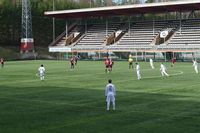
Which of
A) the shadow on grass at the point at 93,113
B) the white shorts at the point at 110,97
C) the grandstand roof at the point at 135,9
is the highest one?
the grandstand roof at the point at 135,9

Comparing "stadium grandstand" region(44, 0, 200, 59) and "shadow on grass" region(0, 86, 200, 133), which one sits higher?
"stadium grandstand" region(44, 0, 200, 59)

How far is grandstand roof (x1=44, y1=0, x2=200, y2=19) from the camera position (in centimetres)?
7741

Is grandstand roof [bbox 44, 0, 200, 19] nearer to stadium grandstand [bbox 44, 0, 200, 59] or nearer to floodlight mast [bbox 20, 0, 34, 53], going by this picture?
stadium grandstand [bbox 44, 0, 200, 59]

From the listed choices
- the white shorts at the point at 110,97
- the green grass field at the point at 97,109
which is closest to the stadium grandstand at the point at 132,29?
the green grass field at the point at 97,109

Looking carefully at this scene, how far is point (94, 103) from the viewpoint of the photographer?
24.1 meters

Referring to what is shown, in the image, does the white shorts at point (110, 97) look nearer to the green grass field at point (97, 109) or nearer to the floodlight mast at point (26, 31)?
the green grass field at point (97, 109)

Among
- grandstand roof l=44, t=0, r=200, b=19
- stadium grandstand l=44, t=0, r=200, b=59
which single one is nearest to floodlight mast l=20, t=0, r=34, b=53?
stadium grandstand l=44, t=0, r=200, b=59

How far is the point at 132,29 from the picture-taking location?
87.6 m

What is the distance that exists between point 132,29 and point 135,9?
523 cm

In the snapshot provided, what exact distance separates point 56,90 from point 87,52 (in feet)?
191

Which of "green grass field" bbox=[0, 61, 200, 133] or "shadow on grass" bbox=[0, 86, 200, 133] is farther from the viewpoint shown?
"green grass field" bbox=[0, 61, 200, 133]

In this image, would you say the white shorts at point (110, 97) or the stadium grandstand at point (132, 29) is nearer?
the white shorts at point (110, 97)

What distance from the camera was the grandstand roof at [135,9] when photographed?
7741 cm

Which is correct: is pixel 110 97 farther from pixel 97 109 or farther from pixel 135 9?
pixel 135 9
